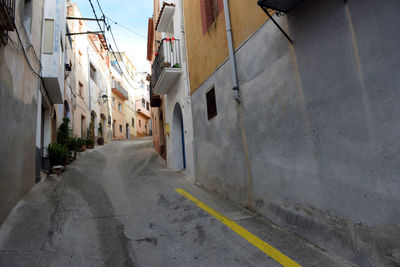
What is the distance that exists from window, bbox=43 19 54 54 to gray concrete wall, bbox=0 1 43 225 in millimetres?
926

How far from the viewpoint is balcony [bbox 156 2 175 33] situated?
409 inches

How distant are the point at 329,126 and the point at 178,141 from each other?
7.92 metres

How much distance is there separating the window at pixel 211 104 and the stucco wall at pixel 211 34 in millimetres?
476

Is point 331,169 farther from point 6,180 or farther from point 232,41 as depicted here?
point 6,180

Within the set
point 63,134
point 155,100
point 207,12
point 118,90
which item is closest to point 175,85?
point 207,12

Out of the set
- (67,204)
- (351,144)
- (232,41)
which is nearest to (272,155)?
(351,144)

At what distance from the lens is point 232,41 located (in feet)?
18.7

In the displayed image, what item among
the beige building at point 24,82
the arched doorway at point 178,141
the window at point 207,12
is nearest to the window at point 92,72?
the beige building at point 24,82

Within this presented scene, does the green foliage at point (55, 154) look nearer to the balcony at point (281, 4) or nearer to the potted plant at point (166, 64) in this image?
the potted plant at point (166, 64)

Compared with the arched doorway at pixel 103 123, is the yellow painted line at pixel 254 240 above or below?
below

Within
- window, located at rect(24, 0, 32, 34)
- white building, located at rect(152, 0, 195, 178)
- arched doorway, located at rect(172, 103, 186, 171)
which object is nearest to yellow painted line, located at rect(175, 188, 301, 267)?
white building, located at rect(152, 0, 195, 178)

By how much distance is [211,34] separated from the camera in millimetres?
6852

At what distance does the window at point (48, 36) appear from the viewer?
8203 mm

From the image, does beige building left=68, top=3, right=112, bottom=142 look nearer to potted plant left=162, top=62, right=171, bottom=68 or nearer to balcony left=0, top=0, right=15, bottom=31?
potted plant left=162, top=62, right=171, bottom=68
